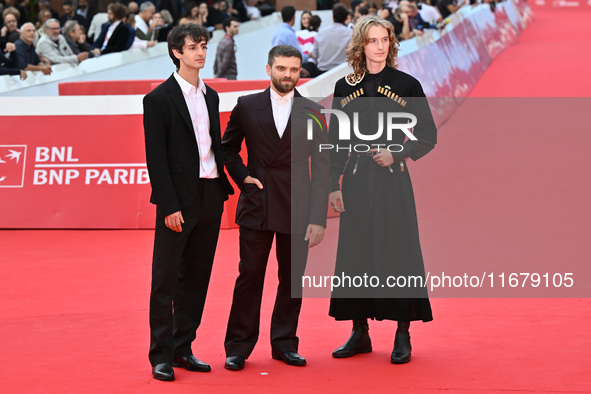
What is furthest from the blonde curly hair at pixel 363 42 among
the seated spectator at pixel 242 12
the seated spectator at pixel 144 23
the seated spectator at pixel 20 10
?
the seated spectator at pixel 242 12

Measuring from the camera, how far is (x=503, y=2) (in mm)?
25828

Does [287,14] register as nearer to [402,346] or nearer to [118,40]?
[118,40]

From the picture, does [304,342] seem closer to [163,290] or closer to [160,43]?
[163,290]

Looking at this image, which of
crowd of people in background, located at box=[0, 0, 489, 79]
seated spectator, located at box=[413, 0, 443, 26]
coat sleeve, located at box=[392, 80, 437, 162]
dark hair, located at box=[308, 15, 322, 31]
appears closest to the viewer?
coat sleeve, located at box=[392, 80, 437, 162]

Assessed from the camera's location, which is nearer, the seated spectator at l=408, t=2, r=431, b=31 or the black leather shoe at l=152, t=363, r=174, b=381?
the black leather shoe at l=152, t=363, r=174, b=381

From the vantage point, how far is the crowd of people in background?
1405 centimetres

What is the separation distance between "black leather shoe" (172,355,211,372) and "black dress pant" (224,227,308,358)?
0.17 m

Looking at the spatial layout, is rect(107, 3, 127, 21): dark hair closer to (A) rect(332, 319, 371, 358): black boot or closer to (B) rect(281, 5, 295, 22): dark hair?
(B) rect(281, 5, 295, 22): dark hair

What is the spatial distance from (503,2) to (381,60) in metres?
21.5

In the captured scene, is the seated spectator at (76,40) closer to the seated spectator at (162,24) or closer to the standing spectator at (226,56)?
the seated spectator at (162,24)

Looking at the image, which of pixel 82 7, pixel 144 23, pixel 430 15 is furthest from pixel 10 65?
pixel 430 15

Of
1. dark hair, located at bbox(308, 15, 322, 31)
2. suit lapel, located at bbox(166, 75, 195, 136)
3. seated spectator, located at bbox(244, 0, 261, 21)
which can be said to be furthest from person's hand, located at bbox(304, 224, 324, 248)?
seated spectator, located at bbox(244, 0, 261, 21)

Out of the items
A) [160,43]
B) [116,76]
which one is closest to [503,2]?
[160,43]

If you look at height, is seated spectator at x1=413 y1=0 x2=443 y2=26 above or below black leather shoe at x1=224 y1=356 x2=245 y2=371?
above
